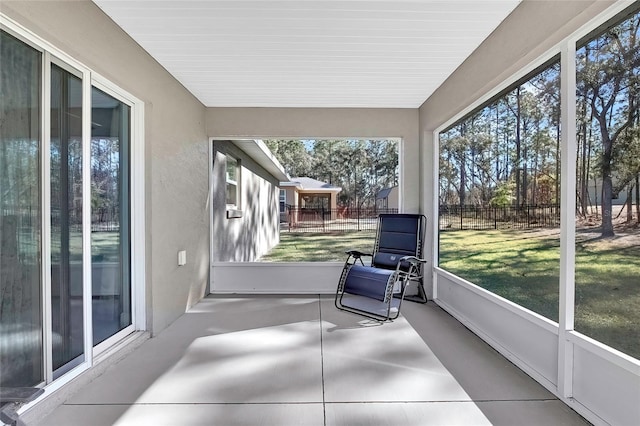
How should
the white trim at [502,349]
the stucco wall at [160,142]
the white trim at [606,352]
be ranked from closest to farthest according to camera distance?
the white trim at [606,352] < the stucco wall at [160,142] < the white trim at [502,349]

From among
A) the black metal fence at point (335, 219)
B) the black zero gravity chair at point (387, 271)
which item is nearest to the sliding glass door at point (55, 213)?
the black zero gravity chair at point (387, 271)

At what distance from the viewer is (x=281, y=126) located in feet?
15.8

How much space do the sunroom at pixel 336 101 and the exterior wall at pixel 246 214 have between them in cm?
78

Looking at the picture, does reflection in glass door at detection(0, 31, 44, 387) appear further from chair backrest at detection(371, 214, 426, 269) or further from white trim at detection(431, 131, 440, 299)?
white trim at detection(431, 131, 440, 299)

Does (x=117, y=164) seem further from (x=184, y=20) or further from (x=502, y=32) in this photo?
(x=502, y=32)

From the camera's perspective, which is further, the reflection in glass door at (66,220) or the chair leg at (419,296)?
the chair leg at (419,296)

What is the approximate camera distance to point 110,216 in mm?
2850

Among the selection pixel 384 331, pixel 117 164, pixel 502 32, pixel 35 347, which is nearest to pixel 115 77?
pixel 117 164

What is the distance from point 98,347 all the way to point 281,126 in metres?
3.32

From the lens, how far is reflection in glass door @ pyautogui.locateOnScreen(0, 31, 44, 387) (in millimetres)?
1852

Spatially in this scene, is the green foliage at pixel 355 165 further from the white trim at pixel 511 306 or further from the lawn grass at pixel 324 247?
the white trim at pixel 511 306

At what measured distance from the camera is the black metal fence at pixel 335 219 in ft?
16.6

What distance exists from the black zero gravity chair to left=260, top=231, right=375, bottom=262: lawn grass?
26cm

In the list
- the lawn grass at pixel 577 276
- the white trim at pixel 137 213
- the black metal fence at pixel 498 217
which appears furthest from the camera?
the white trim at pixel 137 213
